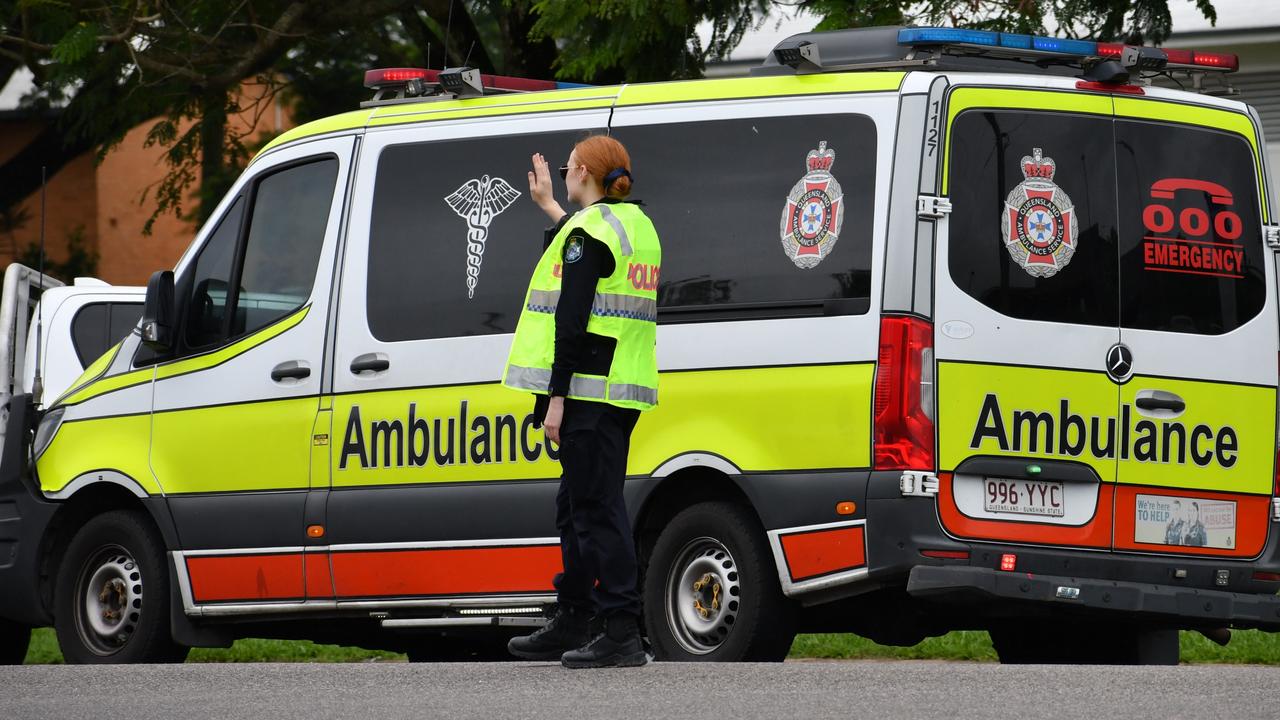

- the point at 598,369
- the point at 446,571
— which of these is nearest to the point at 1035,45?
the point at 598,369

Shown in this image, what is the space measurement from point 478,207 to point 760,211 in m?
1.29

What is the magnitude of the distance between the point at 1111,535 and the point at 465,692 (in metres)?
2.39

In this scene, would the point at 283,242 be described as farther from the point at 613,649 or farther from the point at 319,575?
the point at 613,649

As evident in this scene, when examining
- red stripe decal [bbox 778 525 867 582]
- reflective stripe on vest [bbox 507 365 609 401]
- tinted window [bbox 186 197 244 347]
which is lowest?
red stripe decal [bbox 778 525 867 582]

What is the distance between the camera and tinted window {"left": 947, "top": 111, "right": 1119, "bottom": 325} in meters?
7.20

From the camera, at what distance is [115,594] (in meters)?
9.34

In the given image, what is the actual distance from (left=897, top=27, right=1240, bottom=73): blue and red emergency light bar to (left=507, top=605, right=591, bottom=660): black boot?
230 centimetres

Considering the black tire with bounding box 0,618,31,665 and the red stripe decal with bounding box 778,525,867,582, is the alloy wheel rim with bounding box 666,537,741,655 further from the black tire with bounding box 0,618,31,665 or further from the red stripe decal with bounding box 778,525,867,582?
the black tire with bounding box 0,618,31,665

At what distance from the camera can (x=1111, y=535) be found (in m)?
7.31

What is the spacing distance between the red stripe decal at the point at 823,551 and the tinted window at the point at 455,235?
1459mm

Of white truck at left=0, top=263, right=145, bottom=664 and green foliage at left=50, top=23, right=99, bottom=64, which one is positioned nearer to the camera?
white truck at left=0, top=263, right=145, bottom=664

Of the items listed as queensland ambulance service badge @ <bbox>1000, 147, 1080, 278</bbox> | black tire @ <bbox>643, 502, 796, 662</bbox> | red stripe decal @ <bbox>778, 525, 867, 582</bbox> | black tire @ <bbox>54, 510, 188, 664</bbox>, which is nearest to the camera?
red stripe decal @ <bbox>778, 525, 867, 582</bbox>

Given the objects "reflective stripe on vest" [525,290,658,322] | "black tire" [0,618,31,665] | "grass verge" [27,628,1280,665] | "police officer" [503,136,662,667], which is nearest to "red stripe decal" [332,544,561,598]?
"police officer" [503,136,662,667]

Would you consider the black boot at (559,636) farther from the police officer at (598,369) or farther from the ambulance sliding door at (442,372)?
the ambulance sliding door at (442,372)
